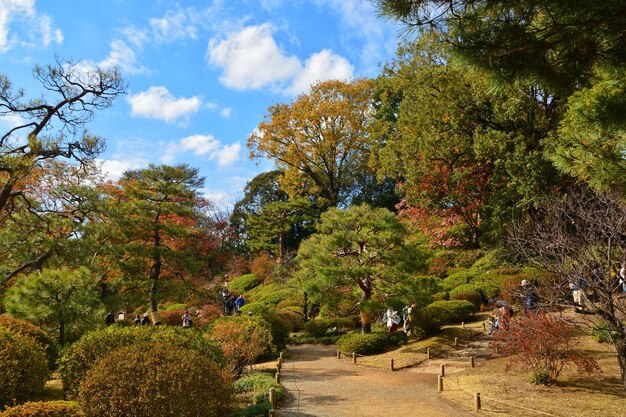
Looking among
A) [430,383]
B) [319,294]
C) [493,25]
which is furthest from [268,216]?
[493,25]

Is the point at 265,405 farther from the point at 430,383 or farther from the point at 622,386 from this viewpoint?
the point at 622,386

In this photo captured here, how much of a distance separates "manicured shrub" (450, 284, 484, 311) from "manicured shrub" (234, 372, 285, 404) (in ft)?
31.6

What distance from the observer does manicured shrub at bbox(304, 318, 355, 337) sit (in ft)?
57.2

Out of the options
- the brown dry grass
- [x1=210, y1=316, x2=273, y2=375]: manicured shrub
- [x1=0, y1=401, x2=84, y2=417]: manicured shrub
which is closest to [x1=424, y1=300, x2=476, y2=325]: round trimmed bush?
the brown dry grass

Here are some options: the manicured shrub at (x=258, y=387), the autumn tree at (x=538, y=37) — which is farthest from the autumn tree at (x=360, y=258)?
the autumn tree at (x=538, y=37)

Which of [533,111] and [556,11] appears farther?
[533,111]

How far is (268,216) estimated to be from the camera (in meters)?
29.7

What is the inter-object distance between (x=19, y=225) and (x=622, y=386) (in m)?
15.0

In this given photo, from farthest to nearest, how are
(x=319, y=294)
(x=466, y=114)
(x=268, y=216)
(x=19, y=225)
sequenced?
(x=268, y=216), (x=466, y=114), (x=319, y=294), (x=19, y=225)

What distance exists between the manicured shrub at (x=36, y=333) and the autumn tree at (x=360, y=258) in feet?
24.0

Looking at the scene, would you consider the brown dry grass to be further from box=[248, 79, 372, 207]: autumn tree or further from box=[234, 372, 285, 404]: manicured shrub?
box=[248, 79, 372, 207]: autumn tree

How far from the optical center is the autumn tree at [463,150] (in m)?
16.9

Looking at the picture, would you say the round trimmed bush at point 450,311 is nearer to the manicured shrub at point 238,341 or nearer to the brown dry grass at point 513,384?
the brown dry grass at point 513,384

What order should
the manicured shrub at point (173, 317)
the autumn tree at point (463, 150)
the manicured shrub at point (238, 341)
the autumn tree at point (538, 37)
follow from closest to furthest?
the autumn tree at point (538, 37)
the manicured shrub at point (238, 341)
the autumn tree at point (463, 150)
the manicured shrub at point (173, 317)
